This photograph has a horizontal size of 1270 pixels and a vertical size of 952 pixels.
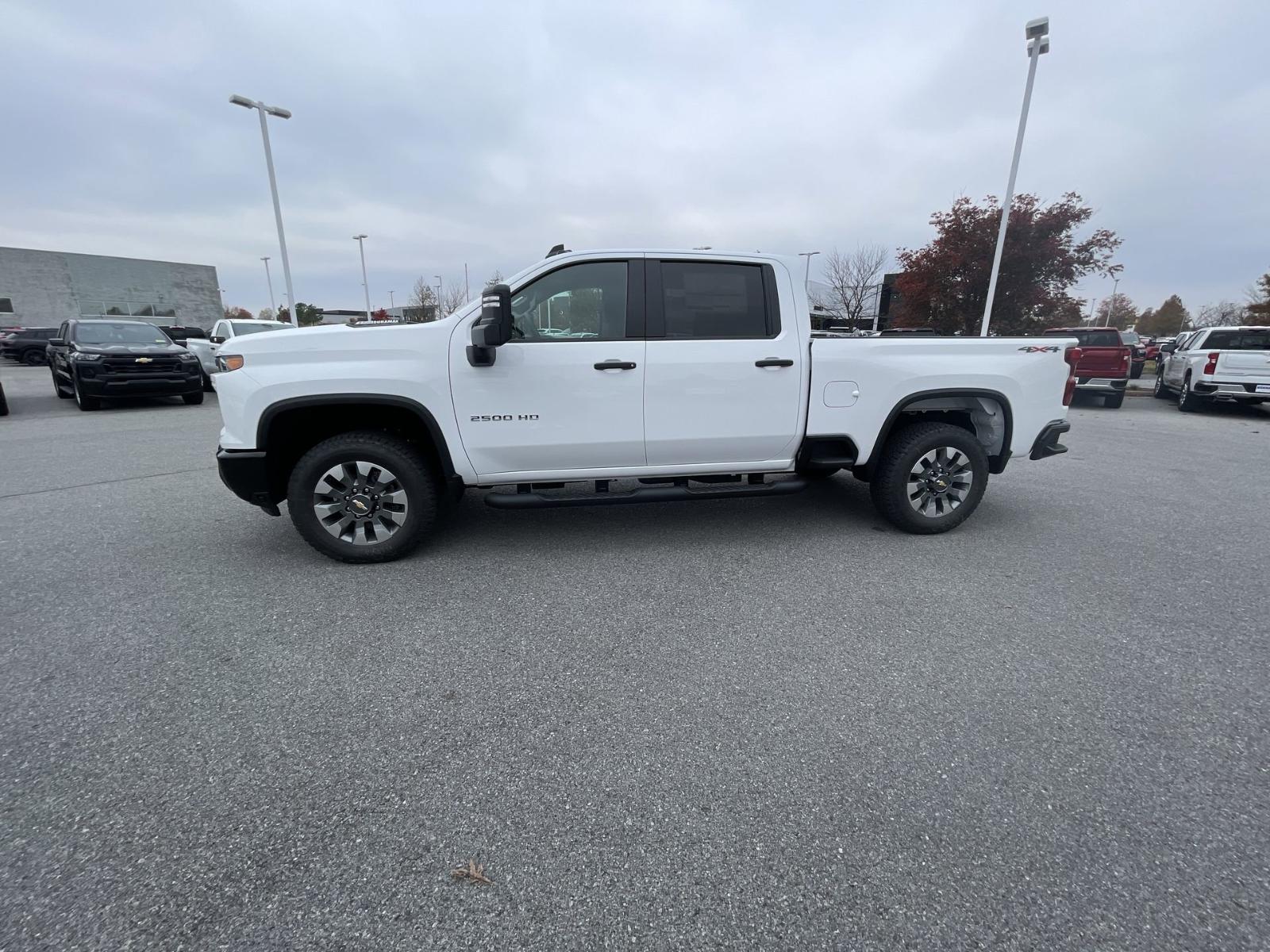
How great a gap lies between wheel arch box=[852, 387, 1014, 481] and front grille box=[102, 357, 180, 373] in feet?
43.5

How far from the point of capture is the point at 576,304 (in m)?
4.04

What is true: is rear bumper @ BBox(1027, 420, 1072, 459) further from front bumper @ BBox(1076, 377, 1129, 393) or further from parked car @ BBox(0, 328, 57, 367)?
parked car @ BBox(0, 328, 57, 367)

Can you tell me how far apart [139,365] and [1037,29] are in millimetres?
19732

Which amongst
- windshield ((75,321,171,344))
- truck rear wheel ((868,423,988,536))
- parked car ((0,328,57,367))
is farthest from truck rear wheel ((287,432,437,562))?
parked car ((0,328,57,367))

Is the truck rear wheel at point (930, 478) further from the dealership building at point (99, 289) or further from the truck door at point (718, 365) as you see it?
the dealership building at point (99, 289)

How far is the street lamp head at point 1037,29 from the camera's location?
41.7 ft

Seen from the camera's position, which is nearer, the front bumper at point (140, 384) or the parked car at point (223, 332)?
the front bumper at point (140, 384)

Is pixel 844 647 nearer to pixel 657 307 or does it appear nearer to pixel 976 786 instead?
pixel 976 786

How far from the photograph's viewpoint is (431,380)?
3.83 metres

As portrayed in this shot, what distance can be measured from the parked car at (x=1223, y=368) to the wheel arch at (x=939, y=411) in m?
11.4

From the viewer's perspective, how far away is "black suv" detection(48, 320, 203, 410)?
11203 millimetres

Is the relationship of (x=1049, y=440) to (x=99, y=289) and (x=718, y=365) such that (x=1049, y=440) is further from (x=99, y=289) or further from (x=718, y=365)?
(x=99, y=289)

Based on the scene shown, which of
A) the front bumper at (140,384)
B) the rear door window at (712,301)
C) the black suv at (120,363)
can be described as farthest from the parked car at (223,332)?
the rear door window at (712,301)

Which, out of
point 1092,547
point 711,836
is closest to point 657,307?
point 711,836
